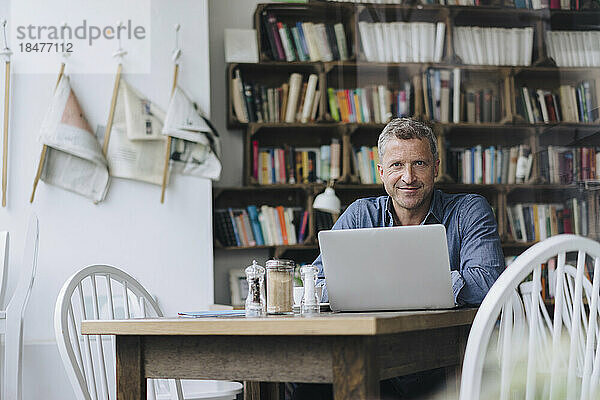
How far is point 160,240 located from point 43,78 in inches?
36.8

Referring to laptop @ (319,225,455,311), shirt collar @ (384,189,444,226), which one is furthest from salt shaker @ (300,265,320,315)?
shirt collar @ (384,189,444,226)

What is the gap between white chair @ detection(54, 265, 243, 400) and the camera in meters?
1.67

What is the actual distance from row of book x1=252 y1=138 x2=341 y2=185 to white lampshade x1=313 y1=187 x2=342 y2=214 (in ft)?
0.64

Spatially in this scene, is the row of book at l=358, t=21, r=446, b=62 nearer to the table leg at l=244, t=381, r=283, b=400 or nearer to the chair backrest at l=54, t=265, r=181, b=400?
the chair backrest at l=54, t=265, r=181, b=400

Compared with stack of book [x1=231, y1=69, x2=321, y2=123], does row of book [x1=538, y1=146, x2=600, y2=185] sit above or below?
below

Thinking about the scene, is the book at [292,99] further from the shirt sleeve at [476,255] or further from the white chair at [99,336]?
the shirt sleeve at [476,255]

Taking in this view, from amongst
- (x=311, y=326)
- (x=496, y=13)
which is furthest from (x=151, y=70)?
(x=311, y=326)

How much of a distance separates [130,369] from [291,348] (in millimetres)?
371

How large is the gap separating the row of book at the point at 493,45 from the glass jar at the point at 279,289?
10.1 ft

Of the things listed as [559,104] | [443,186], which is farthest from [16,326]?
[559,104]

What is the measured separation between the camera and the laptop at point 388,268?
151cm

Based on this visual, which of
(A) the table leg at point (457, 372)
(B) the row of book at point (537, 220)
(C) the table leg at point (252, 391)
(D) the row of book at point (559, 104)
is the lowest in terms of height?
(C) the table leg at point (252, 391)

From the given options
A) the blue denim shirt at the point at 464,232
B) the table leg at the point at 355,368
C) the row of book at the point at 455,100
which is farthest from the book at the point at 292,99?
the table leg at the point at 355,368

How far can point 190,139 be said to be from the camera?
12.2 feet
